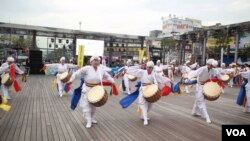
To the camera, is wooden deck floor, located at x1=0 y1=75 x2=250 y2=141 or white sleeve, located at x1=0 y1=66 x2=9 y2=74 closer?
wooden deck floor, located at x1=0 y1=75 x2=250 y2=141

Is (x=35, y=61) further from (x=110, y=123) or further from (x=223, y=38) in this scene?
(x=110, y=123)

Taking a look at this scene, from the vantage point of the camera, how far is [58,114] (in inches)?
298

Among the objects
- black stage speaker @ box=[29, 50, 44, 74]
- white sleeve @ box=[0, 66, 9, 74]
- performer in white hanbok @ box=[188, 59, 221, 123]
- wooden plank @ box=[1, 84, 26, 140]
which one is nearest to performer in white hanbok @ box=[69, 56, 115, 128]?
wooden plank @ box=[1, 84, 26, 140]

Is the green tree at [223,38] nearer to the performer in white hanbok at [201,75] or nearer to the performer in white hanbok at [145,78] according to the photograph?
the performer in white hanbok at [201,75]

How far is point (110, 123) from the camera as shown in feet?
22.0

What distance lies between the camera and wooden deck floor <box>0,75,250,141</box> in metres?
5.55

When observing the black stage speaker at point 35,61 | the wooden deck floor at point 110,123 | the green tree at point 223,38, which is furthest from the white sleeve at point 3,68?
the green tree at point 223,38

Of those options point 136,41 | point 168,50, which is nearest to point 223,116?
point 136,41

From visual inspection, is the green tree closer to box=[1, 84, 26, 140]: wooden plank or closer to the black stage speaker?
the black stage speaker

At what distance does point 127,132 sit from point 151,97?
3.33 feet

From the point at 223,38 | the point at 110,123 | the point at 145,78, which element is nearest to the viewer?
the point at 110,123

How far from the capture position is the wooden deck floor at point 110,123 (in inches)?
219

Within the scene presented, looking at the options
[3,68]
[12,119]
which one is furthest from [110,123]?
[3,68]

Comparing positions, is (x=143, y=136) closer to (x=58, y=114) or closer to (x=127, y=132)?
(x=127, y=132)
